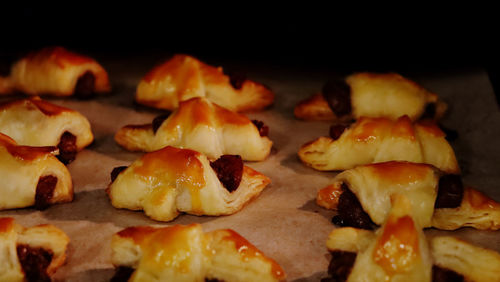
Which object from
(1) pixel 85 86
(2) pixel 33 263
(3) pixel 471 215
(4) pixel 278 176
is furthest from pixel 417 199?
(1) pixel 85 86

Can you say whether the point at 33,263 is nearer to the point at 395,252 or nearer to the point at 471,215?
the point at 395,252

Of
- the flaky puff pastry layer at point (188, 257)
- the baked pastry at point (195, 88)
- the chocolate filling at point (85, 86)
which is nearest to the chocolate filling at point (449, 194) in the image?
the flaky puff pastry layer at point (188, 257)

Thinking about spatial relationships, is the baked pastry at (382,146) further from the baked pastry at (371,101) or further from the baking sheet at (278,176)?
the baked pastry at (371,101)

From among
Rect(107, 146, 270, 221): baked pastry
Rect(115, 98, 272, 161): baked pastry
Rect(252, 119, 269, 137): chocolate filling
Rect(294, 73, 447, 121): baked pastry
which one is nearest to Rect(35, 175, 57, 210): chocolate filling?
Rect(107, 146, 270, 221): baked pastry

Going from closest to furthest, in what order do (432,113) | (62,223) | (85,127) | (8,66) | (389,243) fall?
(389,243)
(62,223)
(85,127)
(432,113)
(8,66)

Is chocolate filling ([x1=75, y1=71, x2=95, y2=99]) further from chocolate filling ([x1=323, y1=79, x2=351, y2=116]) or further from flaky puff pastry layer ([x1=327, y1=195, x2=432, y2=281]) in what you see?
flaky puff pastry layer ([x1=327, y1=195, x2=432, y2=281])

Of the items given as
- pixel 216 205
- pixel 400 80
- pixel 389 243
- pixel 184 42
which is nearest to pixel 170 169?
pixel 216 205

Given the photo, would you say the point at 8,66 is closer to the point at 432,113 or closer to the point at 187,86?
the point at 187,86

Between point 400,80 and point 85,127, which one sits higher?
point 400,80
